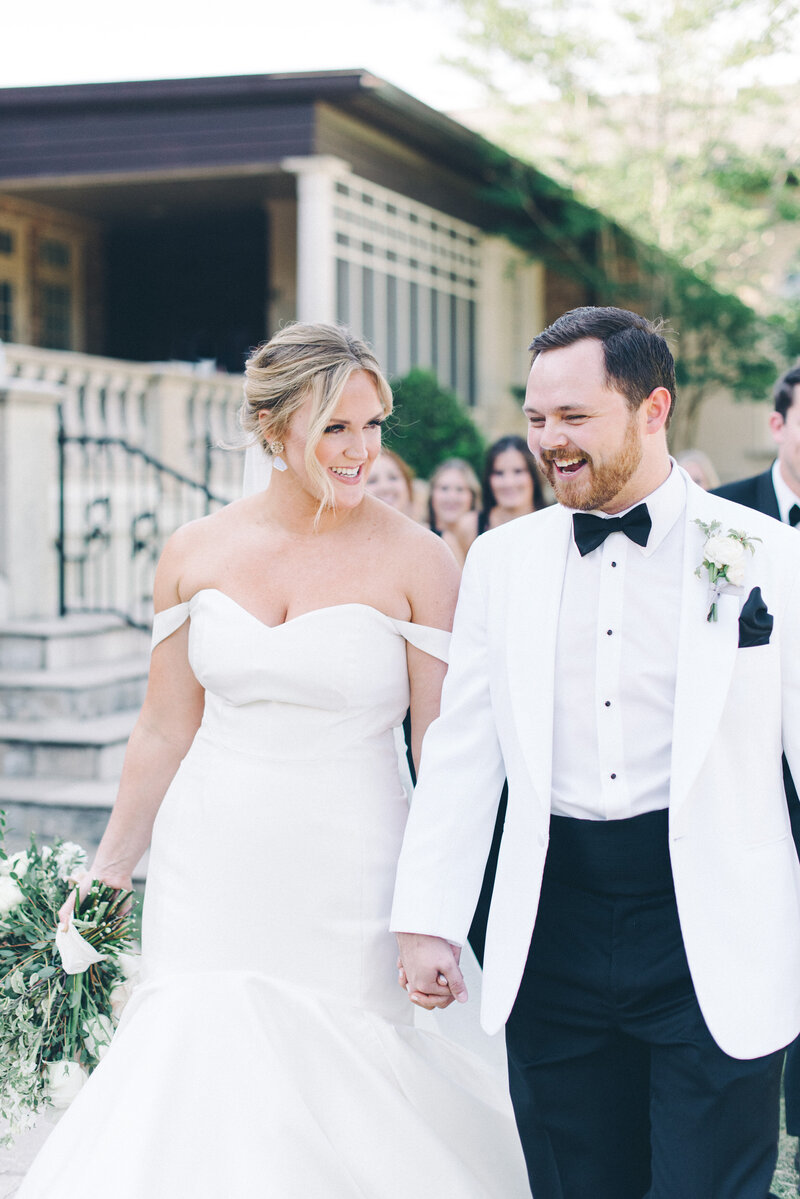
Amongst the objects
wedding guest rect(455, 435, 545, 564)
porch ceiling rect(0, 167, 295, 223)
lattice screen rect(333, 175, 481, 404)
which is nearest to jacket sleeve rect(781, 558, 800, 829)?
wedding guest rect(455, 435, 545, 564)

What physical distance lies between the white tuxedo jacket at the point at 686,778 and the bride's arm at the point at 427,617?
0.26m

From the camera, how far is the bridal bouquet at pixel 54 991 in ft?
10.5

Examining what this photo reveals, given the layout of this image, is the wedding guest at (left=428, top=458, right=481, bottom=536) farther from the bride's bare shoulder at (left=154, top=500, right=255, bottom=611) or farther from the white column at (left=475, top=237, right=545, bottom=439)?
the white column at (left=475, top=237, right=545, bottom=439)

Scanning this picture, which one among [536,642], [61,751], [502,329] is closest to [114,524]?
[61,751]

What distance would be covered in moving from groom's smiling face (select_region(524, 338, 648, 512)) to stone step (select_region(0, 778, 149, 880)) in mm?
4663

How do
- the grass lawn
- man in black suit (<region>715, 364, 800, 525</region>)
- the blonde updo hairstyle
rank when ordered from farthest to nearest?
man in black suit (<region>715, 364, 800, 525</region>)
the grass lawn
the blonde updo hairstyle

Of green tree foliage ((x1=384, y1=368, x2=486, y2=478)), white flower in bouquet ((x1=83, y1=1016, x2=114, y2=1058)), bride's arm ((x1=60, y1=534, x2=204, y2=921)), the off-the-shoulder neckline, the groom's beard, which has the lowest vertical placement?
white flower in bouquet ((x1=83, y1=1016, x2=114, y2=1058))

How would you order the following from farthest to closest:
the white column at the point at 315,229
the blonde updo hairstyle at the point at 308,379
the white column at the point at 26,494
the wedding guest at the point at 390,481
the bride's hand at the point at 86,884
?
the white column at the point at 315,229 → the white column at the point at 26,494 → the wedding guest at the point at 390,481 → the bride's hand at the point at 86,884 → the blonde updo hairstyle at the point at 308,379

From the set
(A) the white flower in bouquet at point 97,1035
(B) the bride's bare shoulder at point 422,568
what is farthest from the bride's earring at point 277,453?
(A) the white flower in bouquet at point 97,1035

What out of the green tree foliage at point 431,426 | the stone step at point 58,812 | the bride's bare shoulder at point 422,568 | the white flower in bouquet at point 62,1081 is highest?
the green tree foliage at point 431,426

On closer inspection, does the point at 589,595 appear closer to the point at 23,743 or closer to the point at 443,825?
the point at 443,825

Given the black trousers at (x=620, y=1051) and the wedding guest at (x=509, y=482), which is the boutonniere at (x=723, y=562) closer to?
the black trousers at (x=620, y=1051)

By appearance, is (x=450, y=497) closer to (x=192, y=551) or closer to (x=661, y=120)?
(x=192, y=551)

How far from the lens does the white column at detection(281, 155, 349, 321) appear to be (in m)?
14.1
